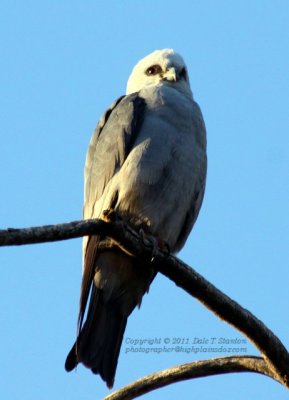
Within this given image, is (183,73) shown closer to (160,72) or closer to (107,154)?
(160,72)

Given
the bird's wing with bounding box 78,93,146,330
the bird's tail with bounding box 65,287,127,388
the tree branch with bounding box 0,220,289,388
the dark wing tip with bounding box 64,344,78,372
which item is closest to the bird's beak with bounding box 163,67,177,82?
the bird's wing with bounding box 78,93,146,330

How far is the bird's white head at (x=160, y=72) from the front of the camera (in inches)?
303

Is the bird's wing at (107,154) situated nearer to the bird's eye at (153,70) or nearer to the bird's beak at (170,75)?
the bird's beak at (170,75)

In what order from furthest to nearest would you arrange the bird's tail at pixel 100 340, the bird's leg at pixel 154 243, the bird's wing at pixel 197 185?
the bird's wing at pixel 197 185 → the bird's tail at pixel 100 340 → the bird's leg at pixel 154 243

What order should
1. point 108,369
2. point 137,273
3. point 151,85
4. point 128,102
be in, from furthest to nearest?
point 151,85, point 128,102, point 137,273, point 108,369

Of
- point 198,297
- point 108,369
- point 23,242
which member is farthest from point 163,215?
point 23,242

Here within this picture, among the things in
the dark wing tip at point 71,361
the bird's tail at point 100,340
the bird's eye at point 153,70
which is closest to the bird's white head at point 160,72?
the bird's eye at point 153,70

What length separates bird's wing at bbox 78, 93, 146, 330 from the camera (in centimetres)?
619

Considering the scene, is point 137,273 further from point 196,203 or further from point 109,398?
point 109,398

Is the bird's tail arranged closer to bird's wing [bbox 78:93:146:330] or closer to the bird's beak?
bird's wing [bbox 78:93:146:330]

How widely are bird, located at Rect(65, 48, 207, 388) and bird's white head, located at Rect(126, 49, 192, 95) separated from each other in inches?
29.3

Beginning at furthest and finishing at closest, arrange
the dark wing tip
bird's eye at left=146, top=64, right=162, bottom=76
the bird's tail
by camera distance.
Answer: bird's eye at left=146, top=64, right=162, bottom=76, the bird's tail, the dark wing tip

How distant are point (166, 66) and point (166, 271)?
10.3 feet

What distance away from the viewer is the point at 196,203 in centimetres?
674
